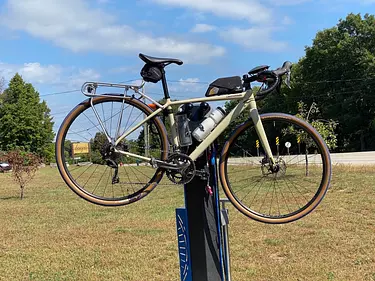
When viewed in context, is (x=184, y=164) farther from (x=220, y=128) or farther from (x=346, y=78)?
(x=346, y=78)

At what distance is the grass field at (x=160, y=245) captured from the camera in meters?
5.07

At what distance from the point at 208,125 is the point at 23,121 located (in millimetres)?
46694

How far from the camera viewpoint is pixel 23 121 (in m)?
45.9

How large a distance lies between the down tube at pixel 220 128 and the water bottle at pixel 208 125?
4 centimetres

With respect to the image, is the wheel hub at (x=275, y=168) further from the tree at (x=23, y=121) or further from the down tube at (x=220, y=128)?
the tree at (x=23, y=121)

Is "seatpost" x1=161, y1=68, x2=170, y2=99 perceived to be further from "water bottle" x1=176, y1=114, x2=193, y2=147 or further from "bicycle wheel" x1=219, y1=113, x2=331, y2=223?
"bicycle wheel" x1=219, y1=113, x2=331, y2=223

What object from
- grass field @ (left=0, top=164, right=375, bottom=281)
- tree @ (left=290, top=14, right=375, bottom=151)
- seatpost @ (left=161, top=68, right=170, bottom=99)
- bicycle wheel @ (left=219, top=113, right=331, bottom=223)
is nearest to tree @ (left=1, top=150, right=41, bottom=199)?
grass field @ (left=0, top=164, right=375, bottom=281)

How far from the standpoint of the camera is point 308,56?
41.0 metres

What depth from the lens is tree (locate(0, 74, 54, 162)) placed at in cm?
4519

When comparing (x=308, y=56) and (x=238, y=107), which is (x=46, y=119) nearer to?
(x=308, y=56)

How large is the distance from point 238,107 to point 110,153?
1.06 m

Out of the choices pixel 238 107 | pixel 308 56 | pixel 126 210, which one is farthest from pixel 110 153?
pixel 308 56

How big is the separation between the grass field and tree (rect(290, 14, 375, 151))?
28522 mm

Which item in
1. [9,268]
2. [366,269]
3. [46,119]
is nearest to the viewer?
[366,269]
